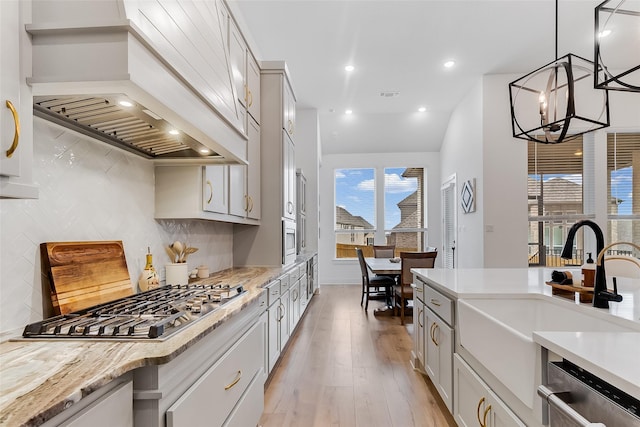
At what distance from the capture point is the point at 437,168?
8219 millimetres

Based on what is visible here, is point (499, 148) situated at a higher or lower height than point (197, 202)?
higher

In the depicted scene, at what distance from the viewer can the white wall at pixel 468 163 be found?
5601 mm

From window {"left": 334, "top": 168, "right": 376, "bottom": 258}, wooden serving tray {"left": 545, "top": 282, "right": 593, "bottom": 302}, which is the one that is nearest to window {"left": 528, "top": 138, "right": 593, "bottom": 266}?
window {"left": 334, "top": 168, "right": 376, "bottom": 258}

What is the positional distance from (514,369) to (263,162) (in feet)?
9.63

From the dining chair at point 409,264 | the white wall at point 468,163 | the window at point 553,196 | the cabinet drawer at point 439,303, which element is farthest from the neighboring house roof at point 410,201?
the cabinet drawer at point 439,303

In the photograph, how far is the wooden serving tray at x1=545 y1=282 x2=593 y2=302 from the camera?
1.63 m

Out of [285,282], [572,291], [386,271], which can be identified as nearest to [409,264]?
[386,271]

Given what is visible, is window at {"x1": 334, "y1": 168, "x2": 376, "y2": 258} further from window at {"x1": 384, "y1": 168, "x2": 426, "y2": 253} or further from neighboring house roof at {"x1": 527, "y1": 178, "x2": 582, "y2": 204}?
neighboring house roof at {"x1": 527, "y1": 178, "x2": 582, "y2": 204}

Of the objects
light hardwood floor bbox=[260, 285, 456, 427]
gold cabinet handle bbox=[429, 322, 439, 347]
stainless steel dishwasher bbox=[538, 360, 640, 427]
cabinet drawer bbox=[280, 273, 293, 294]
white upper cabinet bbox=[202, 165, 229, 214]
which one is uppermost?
white upper cabinet bbox=[202, 165, 229, 214]

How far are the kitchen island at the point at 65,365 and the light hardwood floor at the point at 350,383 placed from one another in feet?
4.60

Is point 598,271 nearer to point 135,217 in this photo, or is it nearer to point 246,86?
point 135,217

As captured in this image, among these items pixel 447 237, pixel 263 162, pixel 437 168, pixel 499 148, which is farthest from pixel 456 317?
pixel 437 168

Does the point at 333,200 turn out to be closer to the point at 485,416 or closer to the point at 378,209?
the point at 378,209

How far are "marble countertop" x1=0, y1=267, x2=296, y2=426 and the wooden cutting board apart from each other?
284 millimetres
